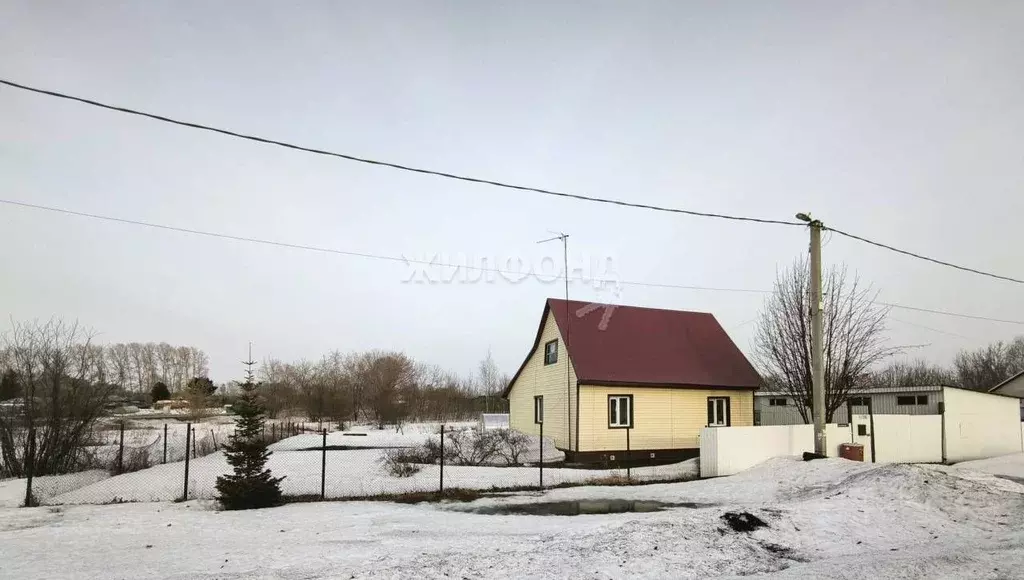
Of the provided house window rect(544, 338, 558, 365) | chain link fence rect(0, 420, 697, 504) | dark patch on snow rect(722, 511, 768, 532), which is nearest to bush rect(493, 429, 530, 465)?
chain link fence rect(0, 420, 697, 504)

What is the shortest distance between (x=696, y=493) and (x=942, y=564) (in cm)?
753

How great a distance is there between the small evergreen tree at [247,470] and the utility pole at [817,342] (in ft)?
43.1

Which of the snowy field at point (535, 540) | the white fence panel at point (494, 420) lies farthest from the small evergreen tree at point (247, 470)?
the white fence panel at point (494, 420)

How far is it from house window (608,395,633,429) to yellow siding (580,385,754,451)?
152 millimetres

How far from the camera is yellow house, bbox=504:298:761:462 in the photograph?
22469mm

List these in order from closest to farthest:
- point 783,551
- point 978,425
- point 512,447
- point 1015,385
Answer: point 783,551, point 512,447, point 978,425, point 1015,385

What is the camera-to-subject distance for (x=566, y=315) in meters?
24.9

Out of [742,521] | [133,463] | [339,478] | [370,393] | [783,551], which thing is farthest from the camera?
[370,393]

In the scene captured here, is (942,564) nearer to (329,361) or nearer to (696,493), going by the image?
(696,493)

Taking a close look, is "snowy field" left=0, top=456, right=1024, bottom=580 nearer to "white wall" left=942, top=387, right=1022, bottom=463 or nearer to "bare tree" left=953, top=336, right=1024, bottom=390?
"white wall" left=942, top=387, right=1022, bottom=463

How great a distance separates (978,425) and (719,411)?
11202 millimetres

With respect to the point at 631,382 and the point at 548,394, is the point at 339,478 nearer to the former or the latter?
the point at 548,394

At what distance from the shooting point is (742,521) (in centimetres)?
915

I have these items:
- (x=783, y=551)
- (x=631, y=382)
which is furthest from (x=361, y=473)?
(x=783, y=551)
